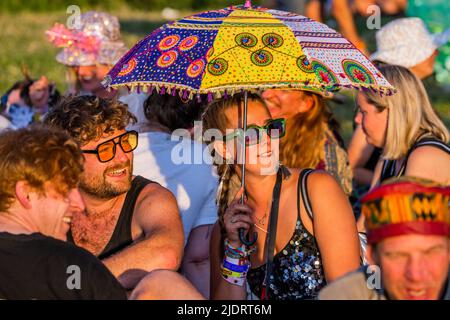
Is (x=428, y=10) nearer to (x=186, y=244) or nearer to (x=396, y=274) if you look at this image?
(x=186, y=244)

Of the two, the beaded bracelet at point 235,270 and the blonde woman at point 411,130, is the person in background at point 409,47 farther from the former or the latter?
the beaded bracelet at point 235,270

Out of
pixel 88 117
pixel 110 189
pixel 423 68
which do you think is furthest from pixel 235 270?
pixel 423 68

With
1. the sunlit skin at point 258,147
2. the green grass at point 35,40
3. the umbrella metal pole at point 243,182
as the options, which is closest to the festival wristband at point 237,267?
the umbrella metal pole at point 243,182

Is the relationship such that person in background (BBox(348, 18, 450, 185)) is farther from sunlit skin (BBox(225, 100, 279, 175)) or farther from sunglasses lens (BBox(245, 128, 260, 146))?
sunglasses lens (BBox(245, 128, 260, 146))

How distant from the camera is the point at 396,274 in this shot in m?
3.60

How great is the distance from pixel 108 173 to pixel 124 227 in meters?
0.27

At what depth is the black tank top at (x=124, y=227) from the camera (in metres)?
5.07

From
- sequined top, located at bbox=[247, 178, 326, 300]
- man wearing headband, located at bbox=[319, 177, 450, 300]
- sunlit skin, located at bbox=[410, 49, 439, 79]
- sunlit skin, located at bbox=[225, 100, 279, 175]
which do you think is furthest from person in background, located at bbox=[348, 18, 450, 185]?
man wearing headband, located at bbox=[319, 177, 450, 300]

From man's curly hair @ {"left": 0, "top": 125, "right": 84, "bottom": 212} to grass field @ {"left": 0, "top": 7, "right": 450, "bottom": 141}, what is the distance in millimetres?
6697

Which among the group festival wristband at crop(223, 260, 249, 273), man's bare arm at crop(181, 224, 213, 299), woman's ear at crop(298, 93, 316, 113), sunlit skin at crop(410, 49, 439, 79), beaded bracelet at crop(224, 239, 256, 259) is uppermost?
sunlit skin at crop(410, 49, 439, 79)

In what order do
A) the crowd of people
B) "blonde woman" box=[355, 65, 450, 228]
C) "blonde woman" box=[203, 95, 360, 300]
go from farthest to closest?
"blonde woman" box=[355, 65, 450, 228], "blonde woman" box=[203, 95, 360, 300], the crowd of people

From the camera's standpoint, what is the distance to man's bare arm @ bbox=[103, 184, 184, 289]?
4.74 meters

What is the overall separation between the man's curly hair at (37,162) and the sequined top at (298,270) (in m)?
1.16

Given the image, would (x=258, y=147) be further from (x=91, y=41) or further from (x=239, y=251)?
(x=91, y=41)
